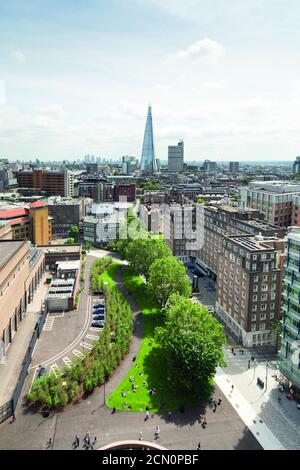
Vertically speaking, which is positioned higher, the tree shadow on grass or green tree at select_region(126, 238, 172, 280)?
green tree at select_region(126, 238, 172, 280)

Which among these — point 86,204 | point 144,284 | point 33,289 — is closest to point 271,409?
point 144,284

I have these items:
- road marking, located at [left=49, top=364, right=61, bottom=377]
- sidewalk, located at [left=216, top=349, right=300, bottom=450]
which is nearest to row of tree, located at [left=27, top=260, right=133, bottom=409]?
road marking, located at [left=49, top=364, right=61, bottom=377]

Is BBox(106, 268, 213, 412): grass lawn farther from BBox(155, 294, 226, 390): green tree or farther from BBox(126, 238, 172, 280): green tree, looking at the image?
BBox(126, 238, 172, 280): green tree

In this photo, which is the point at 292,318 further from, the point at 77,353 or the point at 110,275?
the point at 110,275

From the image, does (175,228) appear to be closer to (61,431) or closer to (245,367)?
(245,367)

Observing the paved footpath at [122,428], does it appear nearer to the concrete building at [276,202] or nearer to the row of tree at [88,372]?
the row of tree at [88,372]

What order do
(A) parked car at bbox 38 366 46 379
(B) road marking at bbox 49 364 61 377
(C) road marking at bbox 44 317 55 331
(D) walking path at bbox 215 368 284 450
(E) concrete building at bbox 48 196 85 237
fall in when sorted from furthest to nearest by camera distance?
(E) concrete building at bbox 48 196 85 237
(C) road marking at bbox 44 317 55 331
(A) parked car at bbox 38 366 46 379
(B) road marking at bbox 49 364 61 377
(D) walking path at bbox 215 368 284 450
